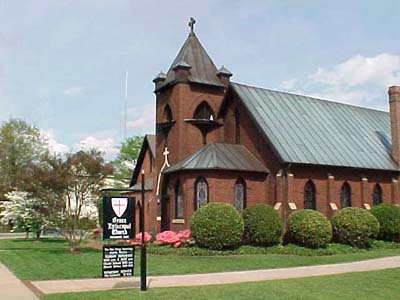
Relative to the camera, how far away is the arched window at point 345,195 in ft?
106

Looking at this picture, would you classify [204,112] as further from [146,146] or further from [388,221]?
[388,221]

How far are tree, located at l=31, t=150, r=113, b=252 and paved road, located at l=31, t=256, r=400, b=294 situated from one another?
998 centimetres

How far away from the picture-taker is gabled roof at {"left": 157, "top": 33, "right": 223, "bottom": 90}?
3283 centimetres

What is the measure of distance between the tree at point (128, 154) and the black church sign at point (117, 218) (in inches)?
2149

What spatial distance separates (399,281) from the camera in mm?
15742

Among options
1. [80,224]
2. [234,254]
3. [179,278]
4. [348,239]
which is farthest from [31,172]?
[348,239]

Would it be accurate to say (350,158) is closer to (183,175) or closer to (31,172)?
(183,175)

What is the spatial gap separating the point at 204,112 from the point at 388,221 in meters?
12.7

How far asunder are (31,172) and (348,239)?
662 inches

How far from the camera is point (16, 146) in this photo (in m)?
70.2

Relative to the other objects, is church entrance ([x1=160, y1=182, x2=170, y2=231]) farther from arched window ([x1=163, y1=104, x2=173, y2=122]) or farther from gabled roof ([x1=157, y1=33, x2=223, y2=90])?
gabled roof ([x1=157, y1=33, x2=223, y2=90])

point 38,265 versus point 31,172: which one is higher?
point 31,172

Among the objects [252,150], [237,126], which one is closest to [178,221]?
[252,150]

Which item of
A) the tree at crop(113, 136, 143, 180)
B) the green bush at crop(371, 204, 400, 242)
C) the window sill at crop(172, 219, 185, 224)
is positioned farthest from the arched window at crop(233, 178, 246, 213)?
the tree at crop(113, 136, 143, 180)
